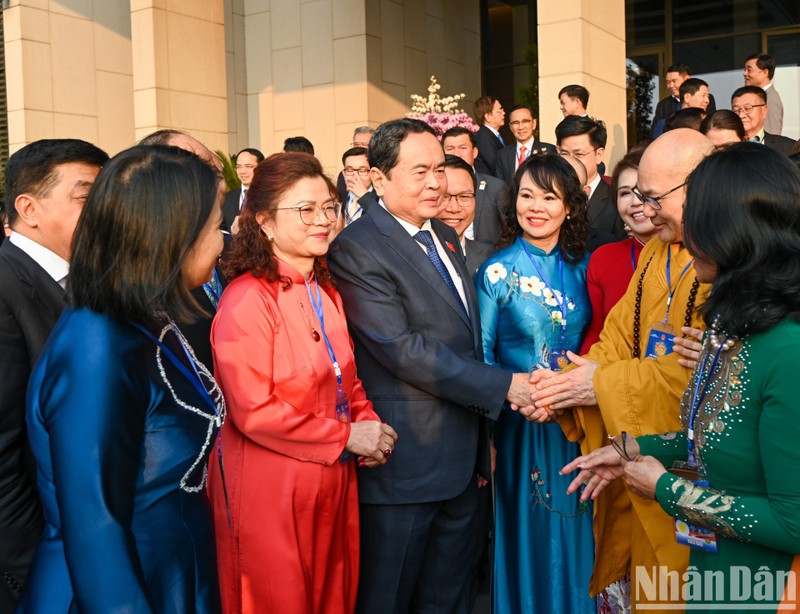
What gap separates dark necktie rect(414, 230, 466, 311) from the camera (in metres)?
3.23

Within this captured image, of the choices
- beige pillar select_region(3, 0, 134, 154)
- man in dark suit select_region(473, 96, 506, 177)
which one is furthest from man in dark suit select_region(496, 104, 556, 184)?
beige pillar select_region(3, 0, 134, 154)

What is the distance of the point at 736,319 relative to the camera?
1807 millimetres

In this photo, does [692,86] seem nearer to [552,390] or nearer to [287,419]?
[552,390]

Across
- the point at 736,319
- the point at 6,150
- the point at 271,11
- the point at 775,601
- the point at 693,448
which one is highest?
the point at 271,11

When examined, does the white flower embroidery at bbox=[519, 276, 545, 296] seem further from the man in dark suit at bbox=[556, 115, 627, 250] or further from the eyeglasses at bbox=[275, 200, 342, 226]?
the man in dark suit at bbox=[556, 115, 627, 250]

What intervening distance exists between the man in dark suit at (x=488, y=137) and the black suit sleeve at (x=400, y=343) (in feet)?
18.1

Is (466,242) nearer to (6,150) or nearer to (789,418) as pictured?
(789,418)

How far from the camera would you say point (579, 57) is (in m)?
7.40

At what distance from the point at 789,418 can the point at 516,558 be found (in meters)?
2.06

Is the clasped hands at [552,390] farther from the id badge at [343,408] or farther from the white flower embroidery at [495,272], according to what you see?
the id badge at [343,408]

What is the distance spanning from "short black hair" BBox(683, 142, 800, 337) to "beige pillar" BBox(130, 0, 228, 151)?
941 centimetres

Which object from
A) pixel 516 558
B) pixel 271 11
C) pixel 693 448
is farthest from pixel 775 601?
pixel 271 11

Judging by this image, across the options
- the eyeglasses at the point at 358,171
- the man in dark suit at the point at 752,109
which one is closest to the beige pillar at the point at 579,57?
the man in dark suit at the point at 752,109

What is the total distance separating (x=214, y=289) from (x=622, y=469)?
1.93m
